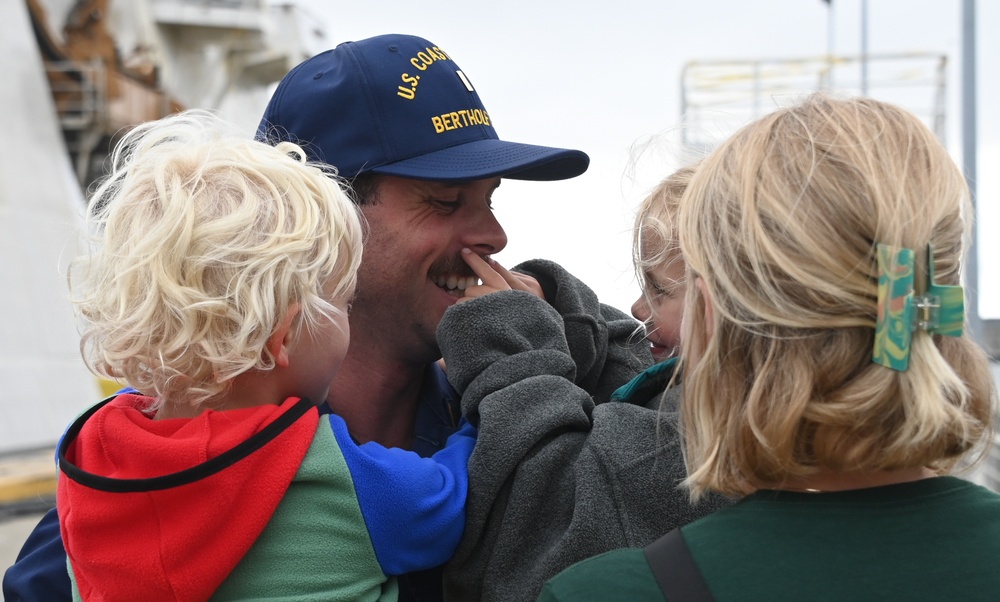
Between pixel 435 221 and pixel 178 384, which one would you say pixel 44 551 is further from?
pixel 435 221

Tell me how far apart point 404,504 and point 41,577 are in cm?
78

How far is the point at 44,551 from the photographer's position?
196cm

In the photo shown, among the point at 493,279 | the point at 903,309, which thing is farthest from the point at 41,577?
the point at 903,309

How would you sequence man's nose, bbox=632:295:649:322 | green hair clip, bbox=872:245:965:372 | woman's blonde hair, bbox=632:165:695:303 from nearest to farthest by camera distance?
green hair clip, bbox=872:245:965:372, woman's blonde hair, bbox=632:165:695:303, man's nose, bbox=632:295:649:322

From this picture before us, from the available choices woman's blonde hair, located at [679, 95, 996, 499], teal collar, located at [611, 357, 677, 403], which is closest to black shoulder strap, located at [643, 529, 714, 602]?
woman's blonde hair, located at [679, 95, 996, 499]

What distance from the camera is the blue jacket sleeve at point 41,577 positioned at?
1933 mm

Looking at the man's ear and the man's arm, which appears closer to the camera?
the man's ear

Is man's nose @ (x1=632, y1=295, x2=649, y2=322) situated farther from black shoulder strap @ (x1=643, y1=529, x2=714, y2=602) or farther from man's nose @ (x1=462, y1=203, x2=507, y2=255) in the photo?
black shoulder strap @ (x1=643, y1=529, x2=714, y2=602)

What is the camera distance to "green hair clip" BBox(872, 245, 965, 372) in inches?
48.7

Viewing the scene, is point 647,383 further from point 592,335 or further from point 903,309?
point 903,309

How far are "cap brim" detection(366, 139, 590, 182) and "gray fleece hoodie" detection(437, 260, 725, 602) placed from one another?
1.54 ft

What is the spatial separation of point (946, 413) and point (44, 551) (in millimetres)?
1675

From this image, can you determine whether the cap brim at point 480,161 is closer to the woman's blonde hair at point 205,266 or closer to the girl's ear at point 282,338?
the woman's blonde hair at point 205,266

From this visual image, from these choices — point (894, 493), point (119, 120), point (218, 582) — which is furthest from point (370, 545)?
point (119, 120)
